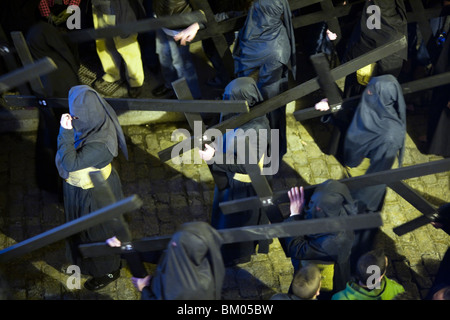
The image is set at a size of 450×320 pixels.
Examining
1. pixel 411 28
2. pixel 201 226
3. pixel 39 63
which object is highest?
pixel 411 28

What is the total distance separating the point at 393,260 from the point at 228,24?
3091mm

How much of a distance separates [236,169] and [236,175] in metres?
0.14

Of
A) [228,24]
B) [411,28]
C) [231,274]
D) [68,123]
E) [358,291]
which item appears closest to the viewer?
[358,291]

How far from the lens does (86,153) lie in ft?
19.3

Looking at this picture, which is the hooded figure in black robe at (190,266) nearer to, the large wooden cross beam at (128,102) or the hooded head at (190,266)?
the hooded head at (190,266)

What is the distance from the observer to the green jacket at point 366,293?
5.36 meters

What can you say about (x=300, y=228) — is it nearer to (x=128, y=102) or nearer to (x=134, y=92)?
(x=128, y=102)

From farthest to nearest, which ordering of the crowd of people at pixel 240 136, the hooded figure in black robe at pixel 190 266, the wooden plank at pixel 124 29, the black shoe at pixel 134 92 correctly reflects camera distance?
the black shoe at pixel 134 92
the wooden plank at pixel 124 29
the crowd of people at pixel 240 136
the hooded figure in black robe at pixel 190 266

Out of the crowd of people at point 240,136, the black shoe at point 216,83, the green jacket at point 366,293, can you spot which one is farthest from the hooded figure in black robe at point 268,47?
the green jacket at point 366,293

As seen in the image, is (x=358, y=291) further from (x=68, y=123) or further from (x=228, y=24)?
(x=228, y=24)

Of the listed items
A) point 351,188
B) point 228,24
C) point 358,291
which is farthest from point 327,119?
point 358,291

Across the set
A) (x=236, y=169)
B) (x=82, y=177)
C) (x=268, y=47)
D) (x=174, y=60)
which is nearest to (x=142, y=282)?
(x=82, y=177)

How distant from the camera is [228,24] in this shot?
298 inches

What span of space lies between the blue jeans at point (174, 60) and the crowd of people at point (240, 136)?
14 mm
